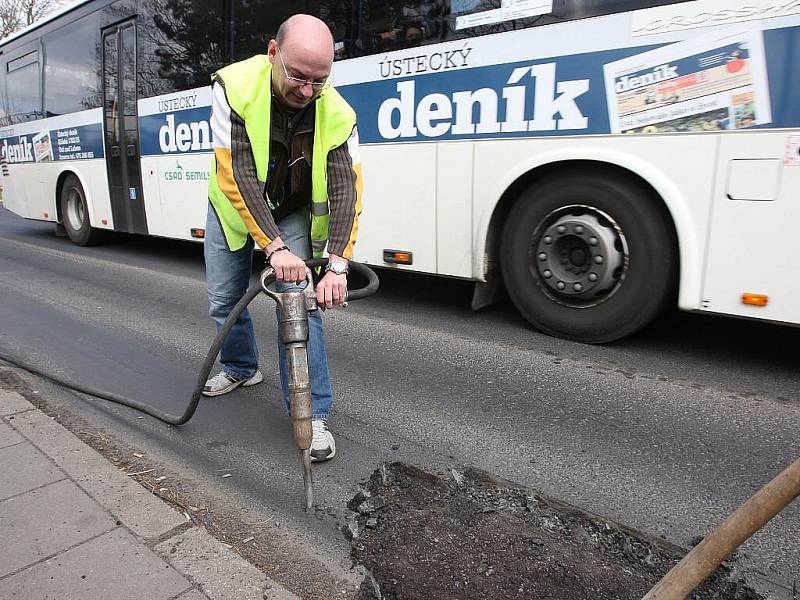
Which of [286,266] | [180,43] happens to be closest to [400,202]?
[286,266]

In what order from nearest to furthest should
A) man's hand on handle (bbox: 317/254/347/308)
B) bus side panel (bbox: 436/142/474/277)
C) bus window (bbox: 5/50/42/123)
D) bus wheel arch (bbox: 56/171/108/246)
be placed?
man's hand on handle (bbox: 317/254/347/308) → bus side panel (bbox: 436/142/474/277) → bus wheel arch (bbox: 56/171/108/246) → bus window (bbox: 5/50/42/123)

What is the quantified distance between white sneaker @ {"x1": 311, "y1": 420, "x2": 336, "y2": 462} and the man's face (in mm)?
1368

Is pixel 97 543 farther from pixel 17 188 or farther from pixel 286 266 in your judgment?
pixel 17 188

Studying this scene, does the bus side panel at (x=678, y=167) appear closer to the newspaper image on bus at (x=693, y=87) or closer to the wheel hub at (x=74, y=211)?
the newspaper image on bus at (x=693, y=87)

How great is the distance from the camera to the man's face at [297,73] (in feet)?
6.79

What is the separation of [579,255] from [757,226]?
1134 millimetres

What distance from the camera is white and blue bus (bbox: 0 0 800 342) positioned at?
3.40m

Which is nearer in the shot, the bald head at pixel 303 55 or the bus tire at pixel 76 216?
the bald head at pixel 303 55

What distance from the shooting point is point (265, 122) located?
7.40 ft

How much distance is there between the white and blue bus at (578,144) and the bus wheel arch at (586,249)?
0.01 meters

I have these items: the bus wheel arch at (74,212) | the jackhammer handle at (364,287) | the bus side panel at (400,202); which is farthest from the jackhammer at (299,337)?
the bus wheel arch at (74,212)

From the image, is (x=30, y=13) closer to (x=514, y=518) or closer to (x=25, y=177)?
(x=25, y=177)

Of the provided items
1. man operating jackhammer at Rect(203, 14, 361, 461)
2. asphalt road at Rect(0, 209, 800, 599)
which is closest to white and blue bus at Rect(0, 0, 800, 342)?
asphalt road at Rect(0, 209, 800, 599)

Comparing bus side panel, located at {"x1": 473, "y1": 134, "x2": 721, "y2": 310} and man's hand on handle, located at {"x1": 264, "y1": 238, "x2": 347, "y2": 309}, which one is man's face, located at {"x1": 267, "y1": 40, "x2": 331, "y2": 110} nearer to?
man's hand on handle, located at {"x1": 264, "y1": 238, "x2": 347, "y2": 309}
